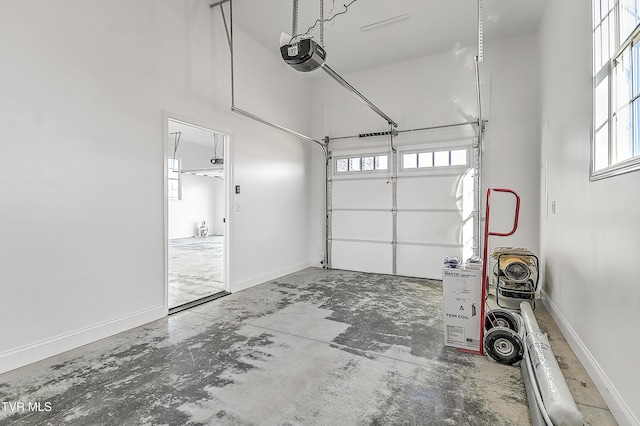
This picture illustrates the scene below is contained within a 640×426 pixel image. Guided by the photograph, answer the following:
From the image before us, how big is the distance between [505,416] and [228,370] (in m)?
1.89

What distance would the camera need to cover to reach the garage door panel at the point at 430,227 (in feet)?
17.4

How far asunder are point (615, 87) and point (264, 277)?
186 inches

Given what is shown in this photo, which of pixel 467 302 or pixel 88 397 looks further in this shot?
pixel 467 302

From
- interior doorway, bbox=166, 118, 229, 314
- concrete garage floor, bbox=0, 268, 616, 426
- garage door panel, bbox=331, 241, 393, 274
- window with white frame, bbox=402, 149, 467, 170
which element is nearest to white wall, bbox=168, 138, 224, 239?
interior doorway, bbox=166, 118, 229, 314

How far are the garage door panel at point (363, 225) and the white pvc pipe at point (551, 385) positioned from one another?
11.6ft

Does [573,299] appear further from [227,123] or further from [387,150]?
[227,123]

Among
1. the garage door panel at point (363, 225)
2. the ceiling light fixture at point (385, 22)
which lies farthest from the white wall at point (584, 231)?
the garage door panel at point (363, 225)

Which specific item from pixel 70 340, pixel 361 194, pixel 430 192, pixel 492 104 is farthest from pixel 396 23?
pixel 70 340

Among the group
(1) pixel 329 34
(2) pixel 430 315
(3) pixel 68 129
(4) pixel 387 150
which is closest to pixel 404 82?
(4) pixel 387 150

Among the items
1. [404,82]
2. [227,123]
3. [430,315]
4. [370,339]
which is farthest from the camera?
[404,82]

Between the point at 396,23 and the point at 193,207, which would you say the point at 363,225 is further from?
the point at 193,207

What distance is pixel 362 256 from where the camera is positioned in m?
6.12

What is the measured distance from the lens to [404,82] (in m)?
5.71

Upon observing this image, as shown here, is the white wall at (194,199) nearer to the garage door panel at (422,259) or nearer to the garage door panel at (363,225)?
the garage door panel at (363,225)
